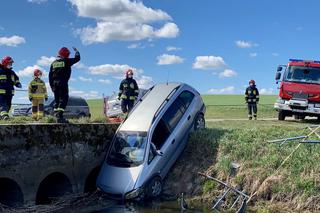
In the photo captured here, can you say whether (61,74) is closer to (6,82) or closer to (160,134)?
(6,82)

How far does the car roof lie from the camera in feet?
40.1

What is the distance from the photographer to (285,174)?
34.9 ft

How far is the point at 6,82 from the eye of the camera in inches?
534

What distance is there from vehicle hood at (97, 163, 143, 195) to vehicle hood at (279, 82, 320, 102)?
40.9 ft

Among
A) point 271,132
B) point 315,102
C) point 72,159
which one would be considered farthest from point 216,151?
point 315,102

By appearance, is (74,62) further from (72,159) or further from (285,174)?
(285,174)

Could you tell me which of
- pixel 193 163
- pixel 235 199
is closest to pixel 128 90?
pixel 193 163

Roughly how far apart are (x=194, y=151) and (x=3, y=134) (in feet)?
17.5

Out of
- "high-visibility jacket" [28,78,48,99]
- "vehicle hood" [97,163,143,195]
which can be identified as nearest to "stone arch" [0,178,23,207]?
"vehicle hood" [97,163,143,195]

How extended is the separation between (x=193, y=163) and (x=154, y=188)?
1.63 meters

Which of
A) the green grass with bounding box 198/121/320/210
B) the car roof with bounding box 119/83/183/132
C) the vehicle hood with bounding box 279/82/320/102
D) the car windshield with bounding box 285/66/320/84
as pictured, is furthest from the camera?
the car windshield with bounding box 285/66/320/84

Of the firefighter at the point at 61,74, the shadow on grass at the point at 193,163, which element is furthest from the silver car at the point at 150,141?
the firefighter at the point at 61,74

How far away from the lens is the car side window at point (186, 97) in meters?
13.4

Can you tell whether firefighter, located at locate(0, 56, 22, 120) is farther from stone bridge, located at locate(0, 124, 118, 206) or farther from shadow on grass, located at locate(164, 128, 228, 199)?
shadow on grass, located at locate(164, 128, 228, 199)
